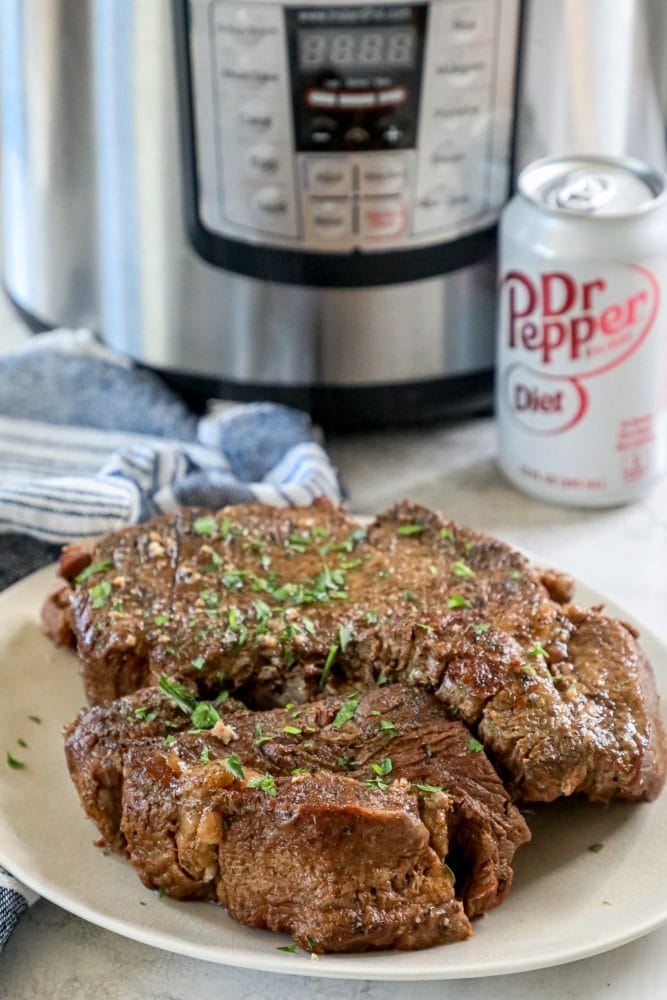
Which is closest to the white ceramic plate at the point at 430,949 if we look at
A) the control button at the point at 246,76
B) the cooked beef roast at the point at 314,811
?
the cooked beef roast at the point at 314,811

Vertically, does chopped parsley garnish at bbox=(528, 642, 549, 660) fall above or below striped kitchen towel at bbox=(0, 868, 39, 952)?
above

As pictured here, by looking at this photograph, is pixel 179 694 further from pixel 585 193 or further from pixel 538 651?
pixel 585 193

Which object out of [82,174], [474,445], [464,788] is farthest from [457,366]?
[464,788]

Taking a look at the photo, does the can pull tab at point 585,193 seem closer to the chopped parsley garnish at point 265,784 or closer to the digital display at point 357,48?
the digital display at point 357,48

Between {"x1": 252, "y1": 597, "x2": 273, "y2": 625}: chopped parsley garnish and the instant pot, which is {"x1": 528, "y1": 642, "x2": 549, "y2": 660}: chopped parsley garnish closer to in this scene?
{"x1": 252, "y1": 597, "x2": 273, "y2": 625}: chopped parsley garnish

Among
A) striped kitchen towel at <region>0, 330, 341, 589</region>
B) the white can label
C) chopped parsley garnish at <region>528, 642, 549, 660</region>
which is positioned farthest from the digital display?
chopped parsley garnish at <region>528, 642, 549, 660</region>

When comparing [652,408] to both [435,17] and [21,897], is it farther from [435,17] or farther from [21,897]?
[21,897]
